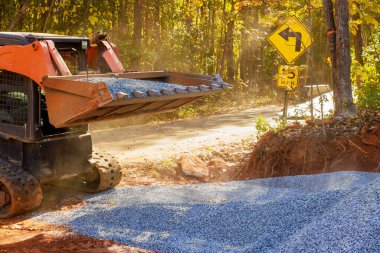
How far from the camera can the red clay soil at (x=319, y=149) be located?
9.34 m

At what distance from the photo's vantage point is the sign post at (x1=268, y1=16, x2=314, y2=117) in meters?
11.6

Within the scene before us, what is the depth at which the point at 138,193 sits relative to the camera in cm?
835

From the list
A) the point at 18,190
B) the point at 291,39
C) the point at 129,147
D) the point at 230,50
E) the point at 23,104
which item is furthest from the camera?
the point at 230,50

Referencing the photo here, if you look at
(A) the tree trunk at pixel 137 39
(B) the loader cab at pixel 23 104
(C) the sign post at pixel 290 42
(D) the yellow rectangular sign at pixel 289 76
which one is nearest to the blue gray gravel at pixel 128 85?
(B) the loader cab at pixel 23 104

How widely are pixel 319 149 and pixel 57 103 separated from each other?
485 cm

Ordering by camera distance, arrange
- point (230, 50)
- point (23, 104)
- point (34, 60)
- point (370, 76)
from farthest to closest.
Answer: point (230, 50)
point (370, 76)
point (23, 104)
point (34, 60)

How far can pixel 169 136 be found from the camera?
1429cm

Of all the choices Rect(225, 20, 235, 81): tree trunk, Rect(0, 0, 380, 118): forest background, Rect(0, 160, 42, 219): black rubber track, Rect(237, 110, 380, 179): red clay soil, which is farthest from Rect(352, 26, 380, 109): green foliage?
Rect(225, 20, 235, 81): tree trunk

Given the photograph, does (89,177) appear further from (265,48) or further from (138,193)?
(265,48)

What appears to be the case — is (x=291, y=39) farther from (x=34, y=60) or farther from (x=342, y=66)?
(x=34, y=60)

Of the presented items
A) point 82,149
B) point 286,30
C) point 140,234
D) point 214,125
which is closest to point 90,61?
point 82,149

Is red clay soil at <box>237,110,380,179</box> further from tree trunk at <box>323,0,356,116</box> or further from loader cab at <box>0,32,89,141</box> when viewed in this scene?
loader cab at <box>0,32,89,141</box>

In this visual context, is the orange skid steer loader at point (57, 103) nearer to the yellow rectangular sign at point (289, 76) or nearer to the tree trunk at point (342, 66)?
the tree trunk at point (342, 66)

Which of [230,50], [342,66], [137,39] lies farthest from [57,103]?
[230,50]
